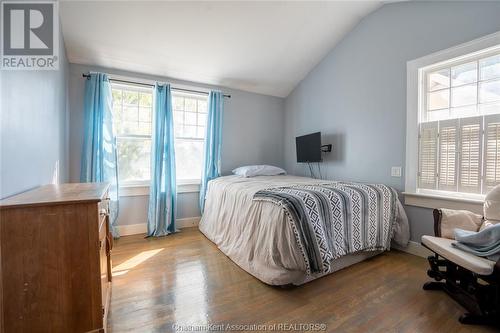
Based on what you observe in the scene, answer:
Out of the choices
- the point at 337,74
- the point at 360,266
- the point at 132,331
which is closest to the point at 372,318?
the point at 360,266

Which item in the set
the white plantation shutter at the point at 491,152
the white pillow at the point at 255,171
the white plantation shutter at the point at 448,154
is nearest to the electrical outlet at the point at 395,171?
the white plantation shutter at the point at 448,154

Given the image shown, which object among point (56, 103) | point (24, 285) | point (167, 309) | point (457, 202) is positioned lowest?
point (167, 309)

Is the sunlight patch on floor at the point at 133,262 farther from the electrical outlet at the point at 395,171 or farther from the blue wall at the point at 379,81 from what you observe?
the electrical outlet at the point at 395,171

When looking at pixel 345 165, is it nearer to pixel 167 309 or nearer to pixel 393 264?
pixel 393 264

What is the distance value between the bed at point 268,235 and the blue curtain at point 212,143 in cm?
52

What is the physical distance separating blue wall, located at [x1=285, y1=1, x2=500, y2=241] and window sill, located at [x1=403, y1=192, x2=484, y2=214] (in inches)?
3.4

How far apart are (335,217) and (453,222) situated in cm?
93

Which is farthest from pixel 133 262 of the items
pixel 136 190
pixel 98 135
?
pixel 98 135

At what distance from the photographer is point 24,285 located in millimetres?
1024

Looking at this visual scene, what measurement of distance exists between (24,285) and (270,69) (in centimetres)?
358

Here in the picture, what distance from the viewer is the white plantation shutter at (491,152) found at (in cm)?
190

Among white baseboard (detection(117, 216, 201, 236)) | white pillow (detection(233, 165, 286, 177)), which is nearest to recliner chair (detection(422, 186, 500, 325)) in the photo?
white pillow (detection(233, 165, 286, 177))

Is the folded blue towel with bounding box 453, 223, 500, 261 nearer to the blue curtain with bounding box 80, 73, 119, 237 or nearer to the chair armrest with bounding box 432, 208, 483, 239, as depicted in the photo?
the chair armrest with bounding box 432, 208, 483, 239

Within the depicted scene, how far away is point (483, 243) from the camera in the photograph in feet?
4.76
